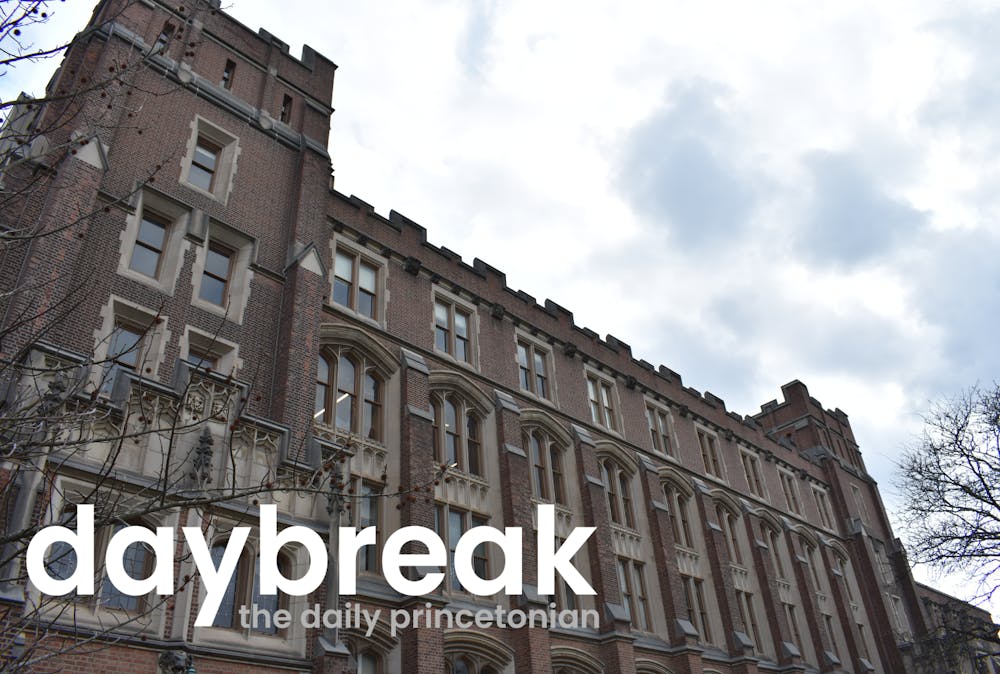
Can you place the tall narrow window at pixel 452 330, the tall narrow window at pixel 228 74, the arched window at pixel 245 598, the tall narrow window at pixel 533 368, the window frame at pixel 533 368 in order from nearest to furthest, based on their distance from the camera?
1. the arched window at pixel 245 598
2. the tall narrow window at pixel 228 74
3. the tall narrow window at pixel 452 330
4. the window frame at pixel 533 368
5. the tall narrow window at pixel 533 368

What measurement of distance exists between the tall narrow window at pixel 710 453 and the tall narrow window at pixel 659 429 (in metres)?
2.34

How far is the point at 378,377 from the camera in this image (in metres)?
20.2

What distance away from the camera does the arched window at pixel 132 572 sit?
11211 millimetres

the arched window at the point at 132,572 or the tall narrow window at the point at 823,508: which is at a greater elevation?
the tall narrow window at the point at 823,508

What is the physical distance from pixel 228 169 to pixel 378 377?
6.42 meters

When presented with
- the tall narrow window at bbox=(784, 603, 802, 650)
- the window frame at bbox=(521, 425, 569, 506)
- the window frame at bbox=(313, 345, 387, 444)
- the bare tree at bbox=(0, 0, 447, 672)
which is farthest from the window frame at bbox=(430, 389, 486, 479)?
the tall narrow window at bbox=(784, 603, 802, 650)

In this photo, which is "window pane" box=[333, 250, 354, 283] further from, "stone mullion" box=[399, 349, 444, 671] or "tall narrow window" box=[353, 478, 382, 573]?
"tall narrow window" box=[353, 478, 382, 573]

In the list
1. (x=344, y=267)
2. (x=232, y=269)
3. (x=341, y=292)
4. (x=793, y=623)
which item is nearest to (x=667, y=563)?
(x=793, y=623)

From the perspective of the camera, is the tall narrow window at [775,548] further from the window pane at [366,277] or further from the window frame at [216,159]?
the window frame at [216,159]

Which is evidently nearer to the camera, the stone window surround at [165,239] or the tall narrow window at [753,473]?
the stone window surround at [165,239]

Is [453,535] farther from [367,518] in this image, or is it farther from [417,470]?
[367,518]

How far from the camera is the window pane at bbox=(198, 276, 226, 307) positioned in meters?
16.4

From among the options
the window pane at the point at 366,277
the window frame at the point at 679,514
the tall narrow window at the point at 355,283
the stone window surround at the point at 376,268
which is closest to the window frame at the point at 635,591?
the window frame at the point at 679,514

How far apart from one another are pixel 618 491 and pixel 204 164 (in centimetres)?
1659
